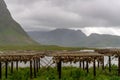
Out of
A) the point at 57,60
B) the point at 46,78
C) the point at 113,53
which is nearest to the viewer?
the point at 57,60

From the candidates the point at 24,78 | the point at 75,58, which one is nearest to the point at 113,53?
the point at 75,58

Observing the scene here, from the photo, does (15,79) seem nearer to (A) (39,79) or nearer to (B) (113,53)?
(A) (39,79)

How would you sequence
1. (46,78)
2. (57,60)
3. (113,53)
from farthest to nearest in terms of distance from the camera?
(113,53) → (46,78) → (57,60)

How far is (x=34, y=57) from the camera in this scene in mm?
44594

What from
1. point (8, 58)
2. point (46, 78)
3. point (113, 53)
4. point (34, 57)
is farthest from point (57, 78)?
point (113, 53)

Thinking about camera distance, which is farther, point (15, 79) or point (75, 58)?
point (15, 79)

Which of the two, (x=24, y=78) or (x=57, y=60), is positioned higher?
(x=57, y=60)

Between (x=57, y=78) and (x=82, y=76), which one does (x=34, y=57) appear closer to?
(x=57, y=78)

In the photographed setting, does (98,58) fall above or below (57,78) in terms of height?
above

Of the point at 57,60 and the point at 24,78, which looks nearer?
the point at 57,60

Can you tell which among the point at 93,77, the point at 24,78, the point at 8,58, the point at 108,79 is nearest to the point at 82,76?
the point at 93,77

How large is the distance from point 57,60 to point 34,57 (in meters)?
4.53

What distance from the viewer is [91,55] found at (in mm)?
42719

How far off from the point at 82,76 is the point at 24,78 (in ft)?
28.0
